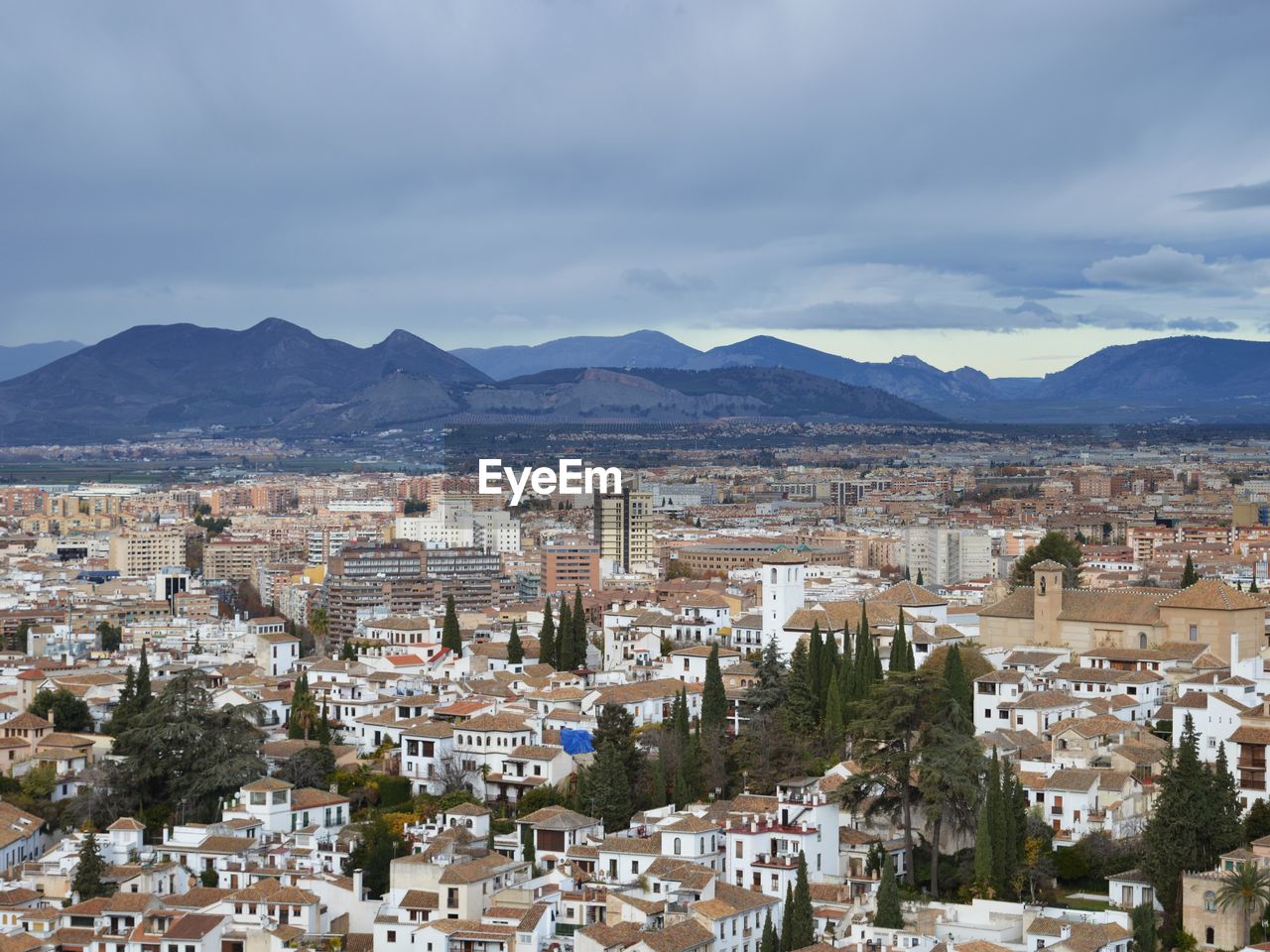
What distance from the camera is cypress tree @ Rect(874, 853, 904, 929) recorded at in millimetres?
28781

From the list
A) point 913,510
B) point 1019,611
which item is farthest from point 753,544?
point 1019,611

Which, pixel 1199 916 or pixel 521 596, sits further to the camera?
pixel 521 596

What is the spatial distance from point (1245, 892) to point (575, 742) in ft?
45.4

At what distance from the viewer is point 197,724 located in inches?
1534

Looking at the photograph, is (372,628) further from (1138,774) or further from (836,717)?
(1138,774)

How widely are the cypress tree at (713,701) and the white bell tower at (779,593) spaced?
624cm

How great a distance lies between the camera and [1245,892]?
27766 millimetres

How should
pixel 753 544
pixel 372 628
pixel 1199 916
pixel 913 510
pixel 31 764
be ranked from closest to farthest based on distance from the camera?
1. pixel 1199 916
2. pixel 31 764
3. pixel 372 628
4. pixel 753 544
5. pixel 913 510

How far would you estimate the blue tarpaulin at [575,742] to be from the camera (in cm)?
3816

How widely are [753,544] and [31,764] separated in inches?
2136

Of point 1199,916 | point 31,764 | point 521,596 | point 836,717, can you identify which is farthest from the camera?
point 521,596

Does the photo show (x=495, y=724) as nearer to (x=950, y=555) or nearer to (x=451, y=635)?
(x=451, y=635)

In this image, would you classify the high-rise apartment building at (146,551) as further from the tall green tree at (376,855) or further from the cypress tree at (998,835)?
the cypress tree at (998,835)

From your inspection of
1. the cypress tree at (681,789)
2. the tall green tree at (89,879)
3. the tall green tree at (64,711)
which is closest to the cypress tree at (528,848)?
the cypress tree at (681,789)
